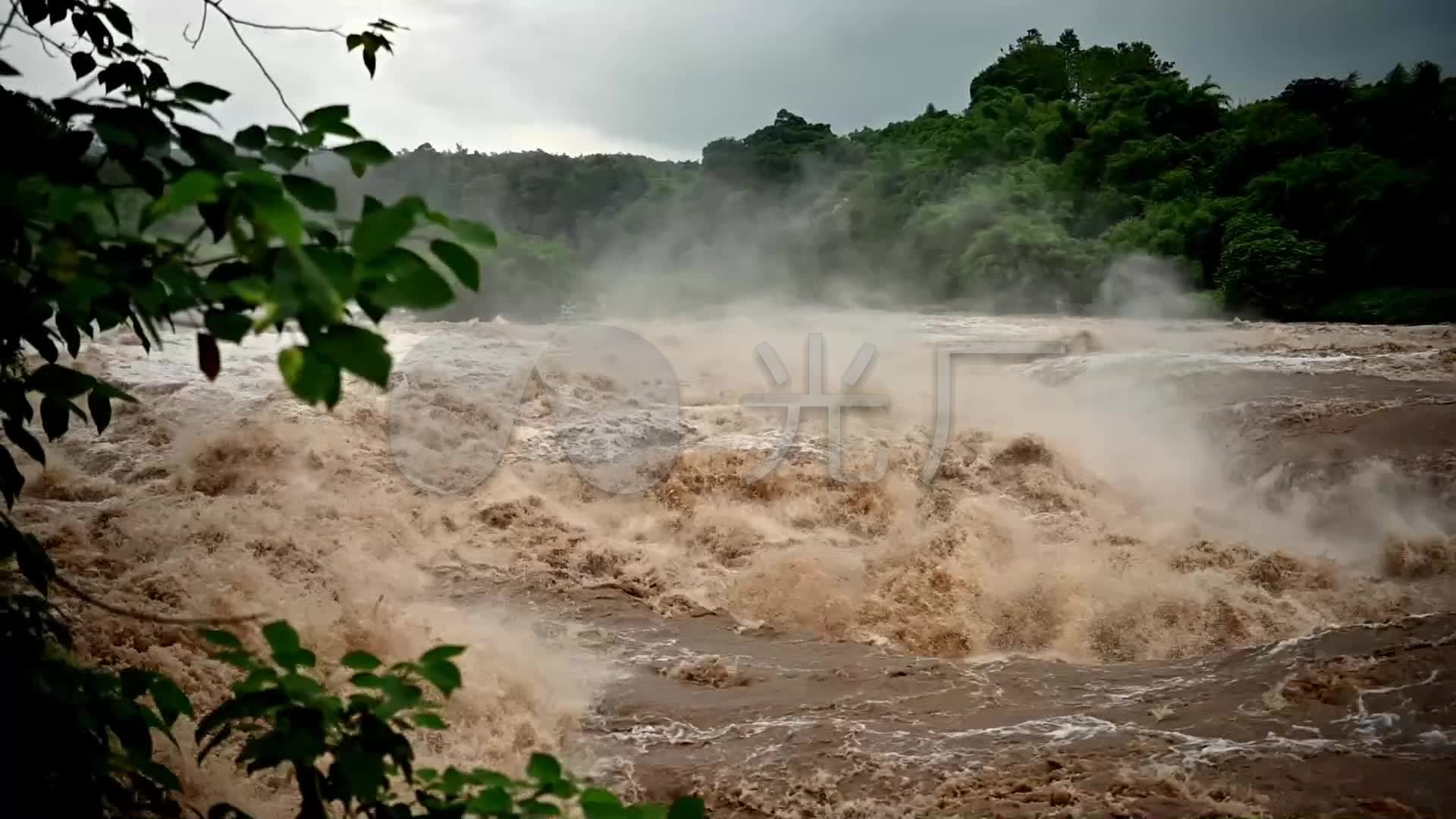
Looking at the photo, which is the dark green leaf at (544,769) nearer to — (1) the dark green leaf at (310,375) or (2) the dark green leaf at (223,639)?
(2) the dark green leaf at (223,639)

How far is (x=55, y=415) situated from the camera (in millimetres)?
1473

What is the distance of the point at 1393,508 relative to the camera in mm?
6523

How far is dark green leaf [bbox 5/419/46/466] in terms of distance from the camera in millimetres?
1478

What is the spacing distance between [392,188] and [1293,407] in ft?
27.1

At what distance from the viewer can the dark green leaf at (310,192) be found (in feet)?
3.31

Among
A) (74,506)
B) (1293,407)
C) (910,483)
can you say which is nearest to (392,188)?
(74,506)

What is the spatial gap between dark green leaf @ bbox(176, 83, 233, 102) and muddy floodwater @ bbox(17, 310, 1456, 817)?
252 centimetres

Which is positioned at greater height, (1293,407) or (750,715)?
(1293,407)

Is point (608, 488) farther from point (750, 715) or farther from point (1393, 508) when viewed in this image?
point (1393, 508)

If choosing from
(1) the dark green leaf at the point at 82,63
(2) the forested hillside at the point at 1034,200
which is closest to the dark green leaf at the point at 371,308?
(1) the dark green leaf at the point at 82,63

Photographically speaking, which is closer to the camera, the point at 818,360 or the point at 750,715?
the point at 750,715

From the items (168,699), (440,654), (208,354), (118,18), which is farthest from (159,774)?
(118,18)

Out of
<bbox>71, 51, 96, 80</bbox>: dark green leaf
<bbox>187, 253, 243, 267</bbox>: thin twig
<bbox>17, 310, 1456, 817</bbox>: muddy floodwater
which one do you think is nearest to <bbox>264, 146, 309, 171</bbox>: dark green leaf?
<bbox>187, 253, 243, 267</bbox>: thin twig

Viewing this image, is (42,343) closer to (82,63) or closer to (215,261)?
(82,63)
